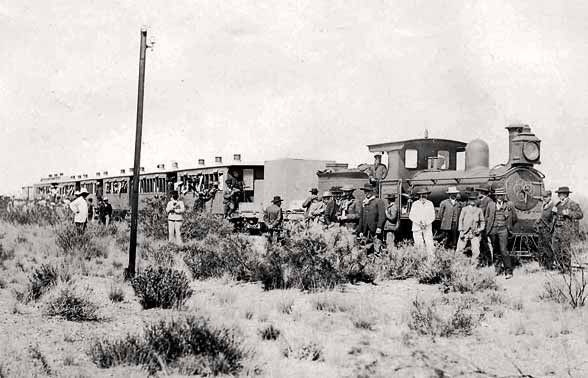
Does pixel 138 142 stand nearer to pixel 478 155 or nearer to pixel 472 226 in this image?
pixel 472 226

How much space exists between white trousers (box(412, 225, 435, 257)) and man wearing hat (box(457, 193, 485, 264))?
732 millimetres

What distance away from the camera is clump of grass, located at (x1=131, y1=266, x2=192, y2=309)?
27.5ft

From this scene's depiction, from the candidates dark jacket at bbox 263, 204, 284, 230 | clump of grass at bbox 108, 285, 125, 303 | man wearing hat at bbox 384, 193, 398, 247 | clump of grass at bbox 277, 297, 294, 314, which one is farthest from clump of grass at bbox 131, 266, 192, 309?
man wearing hat at bbox 384, 193, 398, 247

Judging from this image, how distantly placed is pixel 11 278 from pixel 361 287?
19.4ft

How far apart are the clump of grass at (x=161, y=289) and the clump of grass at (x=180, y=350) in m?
2.24

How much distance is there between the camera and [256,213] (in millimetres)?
23422

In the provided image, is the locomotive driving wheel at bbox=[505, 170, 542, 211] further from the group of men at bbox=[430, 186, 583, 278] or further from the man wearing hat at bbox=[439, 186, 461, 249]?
the man wearing hat at bbox=[439, 186, 461, 249]

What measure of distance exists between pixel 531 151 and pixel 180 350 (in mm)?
10091

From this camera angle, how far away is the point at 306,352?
236 inches

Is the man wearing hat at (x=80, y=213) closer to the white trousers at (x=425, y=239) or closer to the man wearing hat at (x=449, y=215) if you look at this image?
the white trousers at (x=425, y=239)

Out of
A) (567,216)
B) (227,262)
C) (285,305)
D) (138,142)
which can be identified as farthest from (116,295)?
(567,216)

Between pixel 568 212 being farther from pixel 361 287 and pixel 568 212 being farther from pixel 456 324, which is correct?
pixel 456 324

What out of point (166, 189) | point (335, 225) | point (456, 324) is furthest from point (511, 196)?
point (166, 189)

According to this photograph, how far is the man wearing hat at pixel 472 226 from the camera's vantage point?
37.8ft
